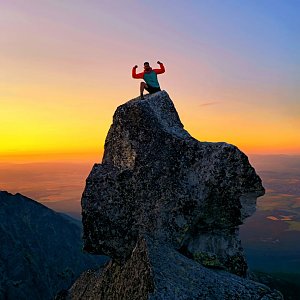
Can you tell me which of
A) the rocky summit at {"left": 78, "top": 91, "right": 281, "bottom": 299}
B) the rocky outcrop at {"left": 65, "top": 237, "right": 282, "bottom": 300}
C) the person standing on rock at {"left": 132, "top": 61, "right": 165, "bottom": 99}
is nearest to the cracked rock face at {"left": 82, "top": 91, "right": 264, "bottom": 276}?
the rocky summit at {"left": 78, "top": 91, "right": 281, "bottom": 299}

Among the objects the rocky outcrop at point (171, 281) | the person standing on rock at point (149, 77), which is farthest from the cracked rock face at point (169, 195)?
the person standing on rock at point (149, 77)

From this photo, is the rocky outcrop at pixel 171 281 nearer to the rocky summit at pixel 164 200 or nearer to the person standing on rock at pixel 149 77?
the rocky summit at pixel 164 200

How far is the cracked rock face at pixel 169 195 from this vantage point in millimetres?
21766

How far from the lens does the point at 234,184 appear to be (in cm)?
2192

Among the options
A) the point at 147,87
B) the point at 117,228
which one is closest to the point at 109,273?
the point at 117,228

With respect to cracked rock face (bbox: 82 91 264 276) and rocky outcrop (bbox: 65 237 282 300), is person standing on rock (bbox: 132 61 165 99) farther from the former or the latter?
rocky outcrop (bbox: 65 237 282 300)

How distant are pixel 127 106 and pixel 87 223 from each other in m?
7.88

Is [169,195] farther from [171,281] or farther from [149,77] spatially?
[149,77]

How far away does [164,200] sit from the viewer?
21.8m

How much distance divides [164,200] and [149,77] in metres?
9.03

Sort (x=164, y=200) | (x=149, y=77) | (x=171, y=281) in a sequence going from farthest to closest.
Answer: (x=149, y=77) < (x=164, y=200) < (x=171, y=281)

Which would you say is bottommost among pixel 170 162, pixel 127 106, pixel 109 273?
pixel 109 273

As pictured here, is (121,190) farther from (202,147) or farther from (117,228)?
Answer: (202,147)

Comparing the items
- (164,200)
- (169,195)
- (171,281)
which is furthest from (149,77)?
(171,281)
